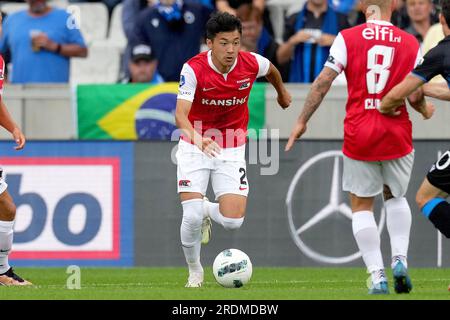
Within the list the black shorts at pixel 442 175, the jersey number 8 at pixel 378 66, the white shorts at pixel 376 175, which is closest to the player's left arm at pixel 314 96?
the jersey number 8 at pixel 378 66

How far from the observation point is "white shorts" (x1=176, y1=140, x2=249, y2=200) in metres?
10.9

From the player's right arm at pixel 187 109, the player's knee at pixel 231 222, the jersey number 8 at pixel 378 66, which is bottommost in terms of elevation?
the player's knee at pixel 231 222

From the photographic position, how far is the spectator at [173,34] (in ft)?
51.8

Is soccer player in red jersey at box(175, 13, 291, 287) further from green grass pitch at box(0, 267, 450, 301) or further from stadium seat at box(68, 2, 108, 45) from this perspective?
stadium seat at box(68, 2, 108, 45)

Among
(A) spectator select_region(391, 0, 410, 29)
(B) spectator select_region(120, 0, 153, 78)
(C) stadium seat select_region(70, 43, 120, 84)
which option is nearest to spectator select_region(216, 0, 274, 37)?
(B) spectator select_region(120, 0, 153, 78)

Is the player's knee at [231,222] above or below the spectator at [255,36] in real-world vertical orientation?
below

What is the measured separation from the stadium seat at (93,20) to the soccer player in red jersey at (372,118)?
32.9ft

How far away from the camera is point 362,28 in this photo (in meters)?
9.34

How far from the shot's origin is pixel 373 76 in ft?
30.7

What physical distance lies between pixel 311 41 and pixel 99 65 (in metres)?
4.24

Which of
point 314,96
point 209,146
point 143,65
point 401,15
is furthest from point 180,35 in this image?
point 314,96

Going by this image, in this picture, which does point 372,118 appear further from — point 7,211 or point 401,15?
point 401,15

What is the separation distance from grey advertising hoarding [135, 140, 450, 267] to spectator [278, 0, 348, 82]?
1.75 meters

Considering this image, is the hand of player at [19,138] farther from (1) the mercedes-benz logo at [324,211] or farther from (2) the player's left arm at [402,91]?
(1) the mercedes-benz logo at [324,211]
